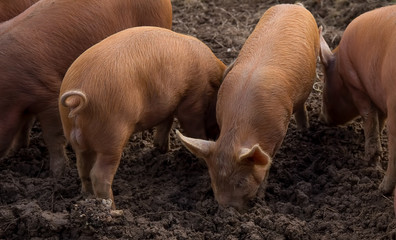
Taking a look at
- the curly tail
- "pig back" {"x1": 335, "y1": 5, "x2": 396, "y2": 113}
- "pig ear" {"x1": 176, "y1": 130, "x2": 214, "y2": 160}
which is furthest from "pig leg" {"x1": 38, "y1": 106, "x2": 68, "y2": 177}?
"pig back" {"x1": 335, "y1": 5, "x2": 396, "y2": 113}

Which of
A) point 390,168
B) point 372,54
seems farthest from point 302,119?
point 390,168

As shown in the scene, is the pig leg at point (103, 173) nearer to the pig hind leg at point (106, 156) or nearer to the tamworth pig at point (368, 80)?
the pig hind leg at point (106, 156)

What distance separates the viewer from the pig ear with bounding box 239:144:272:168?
4777 mm

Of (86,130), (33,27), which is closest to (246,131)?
(86,130)

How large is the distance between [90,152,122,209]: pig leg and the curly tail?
1.48ft

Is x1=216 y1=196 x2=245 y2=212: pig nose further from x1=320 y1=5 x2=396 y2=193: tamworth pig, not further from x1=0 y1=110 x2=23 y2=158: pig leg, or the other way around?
x1=0 y1=110 x2=23 y2=158: pig leg

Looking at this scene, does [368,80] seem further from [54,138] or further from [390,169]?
[54,138]

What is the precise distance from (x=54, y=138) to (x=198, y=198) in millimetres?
1344

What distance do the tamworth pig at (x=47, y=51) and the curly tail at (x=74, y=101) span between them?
0.96 metres

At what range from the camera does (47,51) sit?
5.75 meters

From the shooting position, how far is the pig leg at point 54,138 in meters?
5.72

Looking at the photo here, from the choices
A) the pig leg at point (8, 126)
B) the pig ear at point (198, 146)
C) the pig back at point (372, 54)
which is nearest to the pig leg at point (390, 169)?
the pig back at point (372, 54)

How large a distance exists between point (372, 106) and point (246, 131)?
56.6 inches

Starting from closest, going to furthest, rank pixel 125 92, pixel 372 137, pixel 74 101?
pixel 74 101 → pixel 125 92 → pixel 372 137
